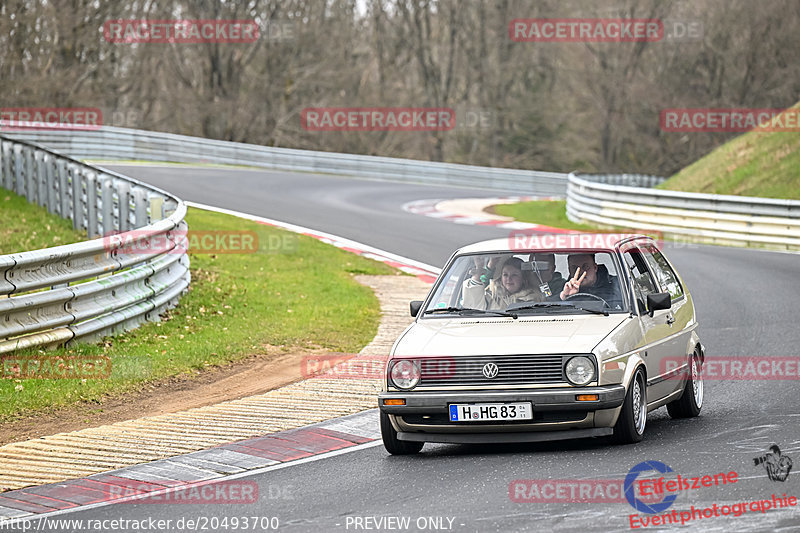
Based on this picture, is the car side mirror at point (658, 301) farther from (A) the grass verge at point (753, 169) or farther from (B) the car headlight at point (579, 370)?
(A) the grass verge at point (753, 169)

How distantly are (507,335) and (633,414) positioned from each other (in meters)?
0.99

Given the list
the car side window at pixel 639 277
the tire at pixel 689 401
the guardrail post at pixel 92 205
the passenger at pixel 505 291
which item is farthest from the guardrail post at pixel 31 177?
the tire at pixel 689 401

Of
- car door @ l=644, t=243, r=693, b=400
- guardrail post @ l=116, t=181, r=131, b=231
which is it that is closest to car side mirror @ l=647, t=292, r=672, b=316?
car door @ l=644, t=243, r=693, b=400

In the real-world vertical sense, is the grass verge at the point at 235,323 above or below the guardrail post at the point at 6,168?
below

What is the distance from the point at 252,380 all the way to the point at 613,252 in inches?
153

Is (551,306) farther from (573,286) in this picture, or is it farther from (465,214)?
(465,214)

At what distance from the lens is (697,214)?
82.2ft

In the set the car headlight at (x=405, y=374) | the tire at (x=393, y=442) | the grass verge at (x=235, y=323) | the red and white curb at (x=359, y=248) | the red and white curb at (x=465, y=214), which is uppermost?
the car headlight at (x=405, y=374)

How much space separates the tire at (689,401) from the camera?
8.95 meters

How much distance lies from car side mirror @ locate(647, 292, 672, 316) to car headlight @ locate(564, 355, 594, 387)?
1153mm

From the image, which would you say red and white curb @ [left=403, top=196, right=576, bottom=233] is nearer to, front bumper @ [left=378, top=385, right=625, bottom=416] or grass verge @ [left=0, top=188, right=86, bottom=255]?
grass verge @ [left=0, top=188, right=86, bottom=255]

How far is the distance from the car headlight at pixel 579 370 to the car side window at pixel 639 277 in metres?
1.13

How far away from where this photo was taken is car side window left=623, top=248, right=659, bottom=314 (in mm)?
8648

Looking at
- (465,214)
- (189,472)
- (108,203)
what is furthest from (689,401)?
(465,214)
